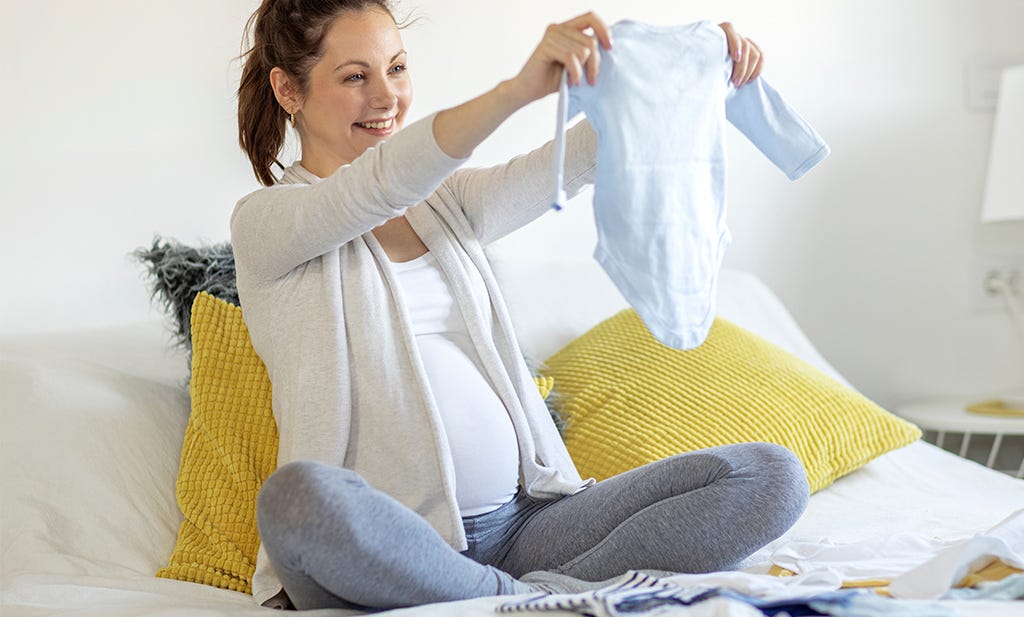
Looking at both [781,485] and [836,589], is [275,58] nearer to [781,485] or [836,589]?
[781,485]

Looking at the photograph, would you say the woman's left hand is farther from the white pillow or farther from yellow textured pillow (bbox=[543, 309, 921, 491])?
the white pillow

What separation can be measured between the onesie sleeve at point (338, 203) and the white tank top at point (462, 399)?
14 centimetres

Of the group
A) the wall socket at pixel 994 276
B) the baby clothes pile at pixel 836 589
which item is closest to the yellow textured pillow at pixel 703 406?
the baby clothes pile at pixel 836 589

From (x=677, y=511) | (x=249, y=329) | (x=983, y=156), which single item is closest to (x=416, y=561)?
(x=677, y=511)

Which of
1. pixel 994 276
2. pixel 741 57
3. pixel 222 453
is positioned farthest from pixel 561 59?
pixel 994 276

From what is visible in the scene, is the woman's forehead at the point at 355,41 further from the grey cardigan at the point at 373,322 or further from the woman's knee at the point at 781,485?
the woman's knee at the point at 781,485

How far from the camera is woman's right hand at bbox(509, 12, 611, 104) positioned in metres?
1.12

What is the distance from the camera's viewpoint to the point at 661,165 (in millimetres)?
1182

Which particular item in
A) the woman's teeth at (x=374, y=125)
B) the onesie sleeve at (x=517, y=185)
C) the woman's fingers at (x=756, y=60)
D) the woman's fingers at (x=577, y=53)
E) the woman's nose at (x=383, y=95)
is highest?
the woman's fingers at (x=756, y=60)

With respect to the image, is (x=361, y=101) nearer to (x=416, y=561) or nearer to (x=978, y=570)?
(x=416, y=561)

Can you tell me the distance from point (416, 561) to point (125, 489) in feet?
1.75

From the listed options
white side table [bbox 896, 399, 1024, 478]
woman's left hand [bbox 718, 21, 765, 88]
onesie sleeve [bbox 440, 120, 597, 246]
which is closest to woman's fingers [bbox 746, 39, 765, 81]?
woman's left hand [bbox 718, 21, 765, 88]

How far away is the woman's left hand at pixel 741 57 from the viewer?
127cm

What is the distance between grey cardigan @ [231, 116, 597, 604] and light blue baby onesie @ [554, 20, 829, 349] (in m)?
0.16
